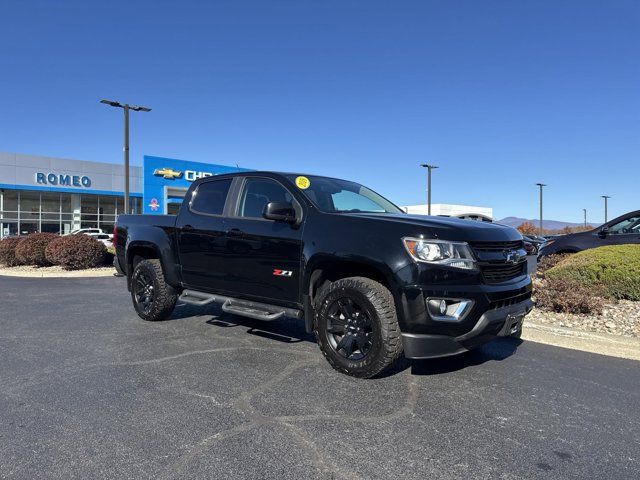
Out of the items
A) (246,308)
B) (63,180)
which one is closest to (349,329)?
(246,308)

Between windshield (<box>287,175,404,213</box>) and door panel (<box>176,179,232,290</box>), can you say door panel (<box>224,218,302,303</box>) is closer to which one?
door panel (<box>176,179,232,290</box>)

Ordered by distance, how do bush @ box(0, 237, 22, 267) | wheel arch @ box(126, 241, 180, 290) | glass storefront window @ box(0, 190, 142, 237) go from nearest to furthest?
wheel arch @ box(126, 241, 180, 290) < bush @ box(0, 237, 22, 267) < glass storefront window @ box(0, 190, 142, 237)

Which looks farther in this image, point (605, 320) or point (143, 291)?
point (143, 291)

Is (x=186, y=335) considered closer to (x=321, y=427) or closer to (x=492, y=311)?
(x=321, y=427)

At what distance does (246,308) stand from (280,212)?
3.94 ft

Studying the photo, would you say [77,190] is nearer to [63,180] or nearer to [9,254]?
[63,180]

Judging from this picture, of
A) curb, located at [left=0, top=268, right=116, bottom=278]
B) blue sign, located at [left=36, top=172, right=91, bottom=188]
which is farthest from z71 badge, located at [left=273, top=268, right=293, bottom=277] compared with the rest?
blue sign, located at [left=36, top=172, right=91, bottom=188]

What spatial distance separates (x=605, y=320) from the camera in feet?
21.3

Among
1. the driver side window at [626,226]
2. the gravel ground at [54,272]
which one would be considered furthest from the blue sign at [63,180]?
the driver side window at [626,226]

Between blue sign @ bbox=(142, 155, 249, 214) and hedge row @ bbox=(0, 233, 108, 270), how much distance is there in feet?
44.9

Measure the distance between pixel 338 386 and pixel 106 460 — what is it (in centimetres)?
190

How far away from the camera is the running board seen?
4852 millimetres

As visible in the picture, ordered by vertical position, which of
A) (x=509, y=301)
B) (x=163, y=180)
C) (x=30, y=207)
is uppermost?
(x=163, y=180)

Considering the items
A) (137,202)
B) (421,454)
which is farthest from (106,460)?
(137,202)
